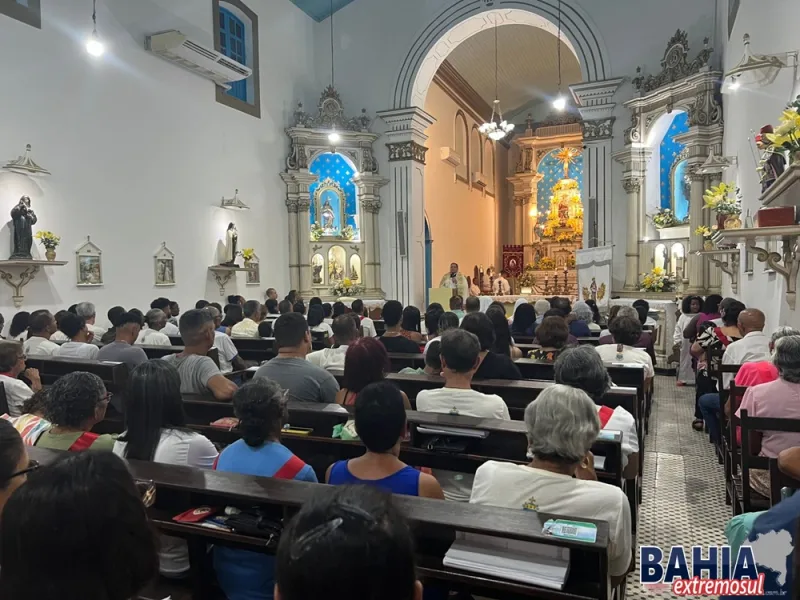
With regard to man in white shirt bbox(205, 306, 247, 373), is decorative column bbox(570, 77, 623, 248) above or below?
above

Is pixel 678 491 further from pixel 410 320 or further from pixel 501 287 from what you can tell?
pixel 501 287

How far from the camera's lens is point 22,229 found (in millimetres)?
6891

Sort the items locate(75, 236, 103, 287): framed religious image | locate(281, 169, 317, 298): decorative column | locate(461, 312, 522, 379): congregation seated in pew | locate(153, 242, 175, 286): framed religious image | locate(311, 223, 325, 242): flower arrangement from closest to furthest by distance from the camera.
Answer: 1. locate(461, 312, 522, 379): congregation seated in pew
2. locate(75, 236, 103, 287): framed religious image
3. locate(153, 242, 175, 286): framed religious image
4. locate(281, 169, 317, 298): decorative column
5. locate(311, 223, 325, 242): flower arrangement

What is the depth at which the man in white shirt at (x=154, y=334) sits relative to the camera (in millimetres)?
5773

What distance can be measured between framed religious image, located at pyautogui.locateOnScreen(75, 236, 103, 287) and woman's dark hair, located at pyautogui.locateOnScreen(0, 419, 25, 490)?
687 cm

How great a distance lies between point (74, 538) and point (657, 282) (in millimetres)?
9973

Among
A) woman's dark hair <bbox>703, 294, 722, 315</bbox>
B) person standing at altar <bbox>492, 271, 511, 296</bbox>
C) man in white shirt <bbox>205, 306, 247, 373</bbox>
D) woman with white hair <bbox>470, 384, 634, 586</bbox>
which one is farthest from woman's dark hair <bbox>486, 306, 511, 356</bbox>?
person standing at altar <bbox>492, 271, 511, 296</bbox>

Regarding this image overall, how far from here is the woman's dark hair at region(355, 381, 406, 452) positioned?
1.98m

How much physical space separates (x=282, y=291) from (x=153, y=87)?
14.6 ft

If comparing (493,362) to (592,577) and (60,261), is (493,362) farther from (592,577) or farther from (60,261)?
(60,261)

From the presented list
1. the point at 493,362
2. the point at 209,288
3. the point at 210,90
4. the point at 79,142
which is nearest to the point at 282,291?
the point at 209,288

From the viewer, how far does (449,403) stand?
9.54 feet

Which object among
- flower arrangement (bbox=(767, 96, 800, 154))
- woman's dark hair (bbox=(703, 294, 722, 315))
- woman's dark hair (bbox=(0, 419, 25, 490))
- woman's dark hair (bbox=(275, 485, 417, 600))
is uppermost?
flower arrangement (bbox=(767, 96, 800, 154))

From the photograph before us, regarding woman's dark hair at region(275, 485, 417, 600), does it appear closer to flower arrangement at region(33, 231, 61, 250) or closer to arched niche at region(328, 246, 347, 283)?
flower arrangement at region(33, 231, 61, 250)
